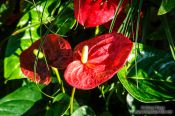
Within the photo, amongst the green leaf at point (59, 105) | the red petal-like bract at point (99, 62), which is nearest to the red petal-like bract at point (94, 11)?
the red petal-like bract at point (99, 62)

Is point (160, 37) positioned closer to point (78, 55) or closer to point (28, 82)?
point (78, 55)

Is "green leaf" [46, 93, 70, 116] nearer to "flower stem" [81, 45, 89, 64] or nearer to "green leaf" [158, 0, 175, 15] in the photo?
"flower stem" [81, 45, 89, 64]

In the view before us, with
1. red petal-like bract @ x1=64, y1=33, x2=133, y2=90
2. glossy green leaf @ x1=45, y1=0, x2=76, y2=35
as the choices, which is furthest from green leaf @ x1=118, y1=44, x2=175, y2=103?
glossy green leaf @ x1=45, y1=0, x2=76, y2=35

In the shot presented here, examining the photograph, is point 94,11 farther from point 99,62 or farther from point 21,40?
point 21,40

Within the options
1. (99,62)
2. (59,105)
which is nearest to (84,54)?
(99,62)

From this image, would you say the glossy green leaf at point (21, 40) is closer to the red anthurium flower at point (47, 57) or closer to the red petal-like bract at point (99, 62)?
the red anthurium flower at point (47, 57)
